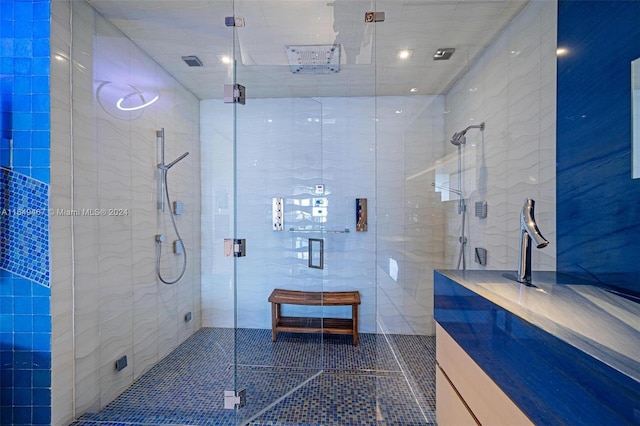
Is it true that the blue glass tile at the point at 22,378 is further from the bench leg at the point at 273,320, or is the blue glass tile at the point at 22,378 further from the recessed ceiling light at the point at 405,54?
the recessed ceiling light at the point at 405,54

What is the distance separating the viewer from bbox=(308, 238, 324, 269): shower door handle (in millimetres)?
2381

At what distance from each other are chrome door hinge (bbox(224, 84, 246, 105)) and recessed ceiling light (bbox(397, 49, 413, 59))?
3.92 feet

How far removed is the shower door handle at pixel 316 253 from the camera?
2.38 m

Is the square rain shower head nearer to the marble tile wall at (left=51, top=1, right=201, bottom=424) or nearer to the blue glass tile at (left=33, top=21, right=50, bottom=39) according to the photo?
the marble tile wall at (left=51, top=1, right=201, bottom=424)

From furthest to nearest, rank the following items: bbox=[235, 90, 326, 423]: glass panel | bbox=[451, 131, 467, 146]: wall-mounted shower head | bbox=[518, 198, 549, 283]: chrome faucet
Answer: bbox=[235, 90, 326, 423]: glass panel < bbox=[451, 131, 467, 146]: wall-mounted shower head < bbox=[518, 198, 549, 283]: chrome faucet

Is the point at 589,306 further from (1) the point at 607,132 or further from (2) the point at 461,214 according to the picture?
(2) the point at 461,214

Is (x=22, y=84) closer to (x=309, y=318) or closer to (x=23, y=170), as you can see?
(x=23, y=170)

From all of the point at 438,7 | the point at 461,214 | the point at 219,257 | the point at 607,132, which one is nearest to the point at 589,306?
the point at 607,132

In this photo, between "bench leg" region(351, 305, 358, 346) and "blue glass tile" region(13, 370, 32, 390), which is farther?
"bench leg" region(351, 305, 358, 346)

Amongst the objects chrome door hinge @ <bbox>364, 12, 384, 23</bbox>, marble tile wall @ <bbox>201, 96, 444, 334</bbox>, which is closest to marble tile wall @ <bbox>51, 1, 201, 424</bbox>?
marble tile wall @ <bbox>201, 96, 444, 334</bbox>

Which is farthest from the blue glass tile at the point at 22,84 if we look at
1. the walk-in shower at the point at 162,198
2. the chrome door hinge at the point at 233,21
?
the chrome door hinge at the point at 233,21

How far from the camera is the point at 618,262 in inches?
40.9

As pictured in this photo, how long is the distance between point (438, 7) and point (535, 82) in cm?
71

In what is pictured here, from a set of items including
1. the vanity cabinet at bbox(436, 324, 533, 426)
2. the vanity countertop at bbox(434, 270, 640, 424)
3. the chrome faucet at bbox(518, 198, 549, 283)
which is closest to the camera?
the vanity countertop at bbox(434, 270, 640, 424)
